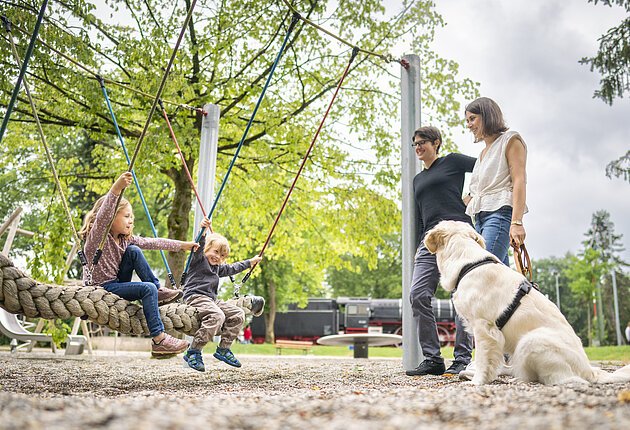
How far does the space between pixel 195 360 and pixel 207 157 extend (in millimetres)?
4121

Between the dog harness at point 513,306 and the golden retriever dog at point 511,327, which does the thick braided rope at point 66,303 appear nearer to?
the golden retriever dog at point 511,327

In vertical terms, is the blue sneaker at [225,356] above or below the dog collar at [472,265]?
below

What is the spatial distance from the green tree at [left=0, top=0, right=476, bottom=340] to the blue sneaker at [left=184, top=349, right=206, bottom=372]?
393 cm

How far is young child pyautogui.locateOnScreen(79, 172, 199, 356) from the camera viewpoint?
167 inches

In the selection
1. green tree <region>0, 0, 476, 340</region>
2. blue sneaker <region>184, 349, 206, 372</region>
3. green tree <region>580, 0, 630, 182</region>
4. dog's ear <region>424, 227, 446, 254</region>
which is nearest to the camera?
dog's ear <region>424, 227, 446, 254</region>

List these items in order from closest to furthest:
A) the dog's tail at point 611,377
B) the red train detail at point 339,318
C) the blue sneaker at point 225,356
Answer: the dog's tail at point 611,377
the blue sneaker at point 225,356
the red train detail at point 339,318

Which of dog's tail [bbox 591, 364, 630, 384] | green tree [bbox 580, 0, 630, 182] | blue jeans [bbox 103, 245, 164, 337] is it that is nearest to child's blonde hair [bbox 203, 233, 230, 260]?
blue jeans [bbox 103, 245, 164, 337]

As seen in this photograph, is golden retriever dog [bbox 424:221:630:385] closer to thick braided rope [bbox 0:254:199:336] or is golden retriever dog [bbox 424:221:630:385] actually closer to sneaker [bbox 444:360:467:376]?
sneaker [bbox 444:360:467:376]

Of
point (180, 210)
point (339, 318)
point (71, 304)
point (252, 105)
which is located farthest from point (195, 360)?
point (339, 318)

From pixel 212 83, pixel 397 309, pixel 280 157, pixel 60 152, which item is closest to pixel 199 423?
pixel 212 83

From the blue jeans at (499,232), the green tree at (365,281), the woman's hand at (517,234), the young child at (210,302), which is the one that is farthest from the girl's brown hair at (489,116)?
the green tree at (365,281)

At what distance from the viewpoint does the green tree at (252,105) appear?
26.2ft

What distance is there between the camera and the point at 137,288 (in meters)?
4.33

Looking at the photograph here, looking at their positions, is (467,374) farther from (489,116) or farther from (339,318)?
(339,318)
